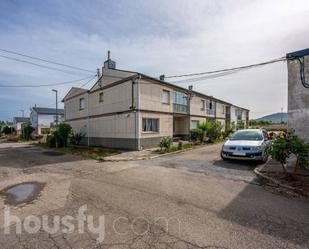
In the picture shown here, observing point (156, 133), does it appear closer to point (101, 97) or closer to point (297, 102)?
point (101, 97)

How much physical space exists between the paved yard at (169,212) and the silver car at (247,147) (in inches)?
81.9

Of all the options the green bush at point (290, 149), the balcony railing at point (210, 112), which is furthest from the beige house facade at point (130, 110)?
the green bush at point (290, 149)

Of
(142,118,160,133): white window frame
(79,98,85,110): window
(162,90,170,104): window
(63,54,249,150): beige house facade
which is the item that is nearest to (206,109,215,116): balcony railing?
(63,54,249,150): beige house facade

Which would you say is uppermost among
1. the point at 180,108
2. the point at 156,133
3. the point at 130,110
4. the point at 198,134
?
the point at 180,108

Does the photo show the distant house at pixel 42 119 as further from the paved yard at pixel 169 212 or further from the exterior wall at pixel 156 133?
the paved yard at pixel 169 212

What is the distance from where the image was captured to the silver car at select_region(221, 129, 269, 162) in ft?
30.7

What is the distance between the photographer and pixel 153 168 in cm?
911

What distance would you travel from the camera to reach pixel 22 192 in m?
6.04

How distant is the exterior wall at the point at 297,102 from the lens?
8.09 m

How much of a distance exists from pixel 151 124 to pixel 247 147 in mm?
9407

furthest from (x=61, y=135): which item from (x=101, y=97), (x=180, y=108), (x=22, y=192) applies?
(x=22, y=192)

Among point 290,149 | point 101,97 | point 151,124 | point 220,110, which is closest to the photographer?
point 290,149

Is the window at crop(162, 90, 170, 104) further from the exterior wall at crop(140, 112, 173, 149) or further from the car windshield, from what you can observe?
the car windshield

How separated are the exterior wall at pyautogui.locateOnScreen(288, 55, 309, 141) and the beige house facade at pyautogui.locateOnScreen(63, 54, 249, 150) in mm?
9988
